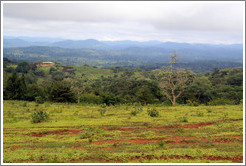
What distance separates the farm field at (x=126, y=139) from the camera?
25.7ft

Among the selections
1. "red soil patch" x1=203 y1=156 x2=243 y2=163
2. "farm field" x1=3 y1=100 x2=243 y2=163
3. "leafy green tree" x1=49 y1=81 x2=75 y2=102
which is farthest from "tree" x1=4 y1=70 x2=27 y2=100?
"red soil patch" x1=203 y1=156 x2=243 y2=163

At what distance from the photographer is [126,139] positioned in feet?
33.4

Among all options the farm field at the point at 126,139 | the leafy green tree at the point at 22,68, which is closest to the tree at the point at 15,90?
the farm field at the point at 126,139

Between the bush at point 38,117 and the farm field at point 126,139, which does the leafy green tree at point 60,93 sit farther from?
the bush at point 38,117

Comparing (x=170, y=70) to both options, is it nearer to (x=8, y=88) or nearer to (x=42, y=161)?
(x=42, y=161)

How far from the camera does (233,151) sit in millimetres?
8273

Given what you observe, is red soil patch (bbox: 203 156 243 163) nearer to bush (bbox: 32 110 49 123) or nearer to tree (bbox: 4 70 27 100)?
bush (bbox: 32 110 49 123)

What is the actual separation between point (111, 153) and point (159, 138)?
322 cm

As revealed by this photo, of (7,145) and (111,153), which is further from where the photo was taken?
(7,145)

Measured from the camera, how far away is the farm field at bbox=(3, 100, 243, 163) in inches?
309

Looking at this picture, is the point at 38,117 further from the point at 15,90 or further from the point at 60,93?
the point at 15,90

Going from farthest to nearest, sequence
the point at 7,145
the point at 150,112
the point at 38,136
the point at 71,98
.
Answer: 1. the point at 71,98
2. the point at 150,112
3. the point at 38,136
4. the point at 7,145

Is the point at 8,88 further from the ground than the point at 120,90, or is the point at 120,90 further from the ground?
the point at 8,88

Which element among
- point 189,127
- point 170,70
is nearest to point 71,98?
point 170,70
